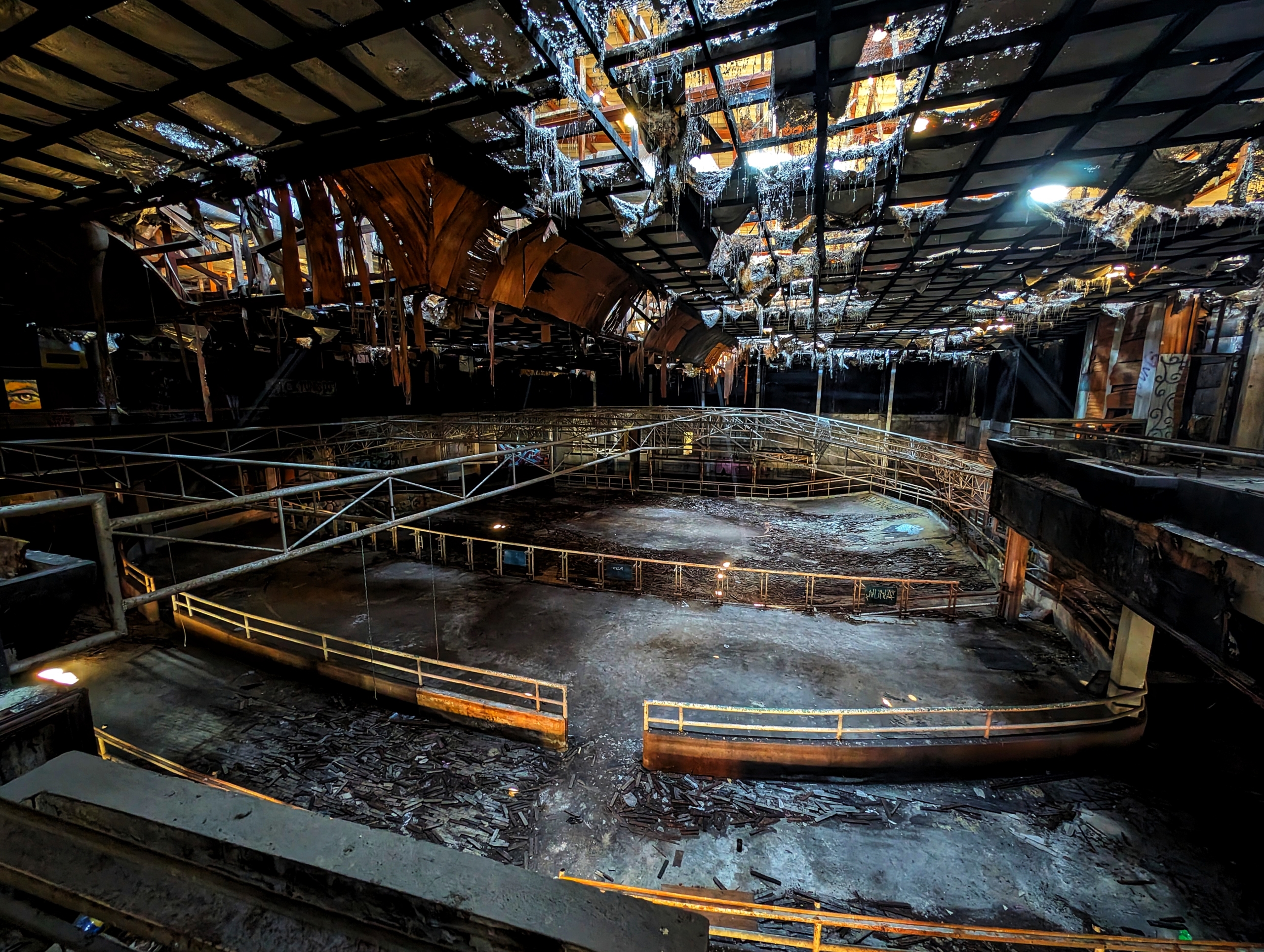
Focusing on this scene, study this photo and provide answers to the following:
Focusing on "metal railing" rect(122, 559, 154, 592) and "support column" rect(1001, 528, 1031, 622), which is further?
"metal railing" rect(122, 559, 154, 592)

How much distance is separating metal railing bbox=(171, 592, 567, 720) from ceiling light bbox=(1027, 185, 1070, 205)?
1047 cm

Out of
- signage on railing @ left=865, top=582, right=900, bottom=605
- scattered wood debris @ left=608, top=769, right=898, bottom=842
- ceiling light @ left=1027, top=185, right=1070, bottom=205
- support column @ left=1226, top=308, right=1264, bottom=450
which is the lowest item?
scattered wood debris @ left=608, top=769, right=898, bottom=842

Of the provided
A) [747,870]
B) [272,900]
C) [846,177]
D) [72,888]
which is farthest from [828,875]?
[846,177]

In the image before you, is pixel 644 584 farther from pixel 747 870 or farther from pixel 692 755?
pixel 747 870

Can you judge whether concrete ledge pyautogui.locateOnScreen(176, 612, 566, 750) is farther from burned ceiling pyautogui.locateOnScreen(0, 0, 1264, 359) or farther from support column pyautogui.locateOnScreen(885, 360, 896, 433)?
support column pyautogui.locateOnScreen(885, 360, 896, 433)

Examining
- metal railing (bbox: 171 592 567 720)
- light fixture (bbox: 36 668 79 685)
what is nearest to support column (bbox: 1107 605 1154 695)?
metal railing (bbox: 171 592 567 720)

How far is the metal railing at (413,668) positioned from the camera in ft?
26.4

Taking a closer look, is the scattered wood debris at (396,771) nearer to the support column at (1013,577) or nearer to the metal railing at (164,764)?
the metal railing at (164,764)

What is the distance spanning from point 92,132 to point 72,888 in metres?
6.95

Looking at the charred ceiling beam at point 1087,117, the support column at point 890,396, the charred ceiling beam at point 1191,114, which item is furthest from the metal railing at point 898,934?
the support column at point 890,396

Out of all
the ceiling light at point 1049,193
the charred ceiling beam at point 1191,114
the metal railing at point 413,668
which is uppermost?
the ceiling light at point 1049,193

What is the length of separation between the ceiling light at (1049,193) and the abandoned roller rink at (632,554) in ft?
0.24

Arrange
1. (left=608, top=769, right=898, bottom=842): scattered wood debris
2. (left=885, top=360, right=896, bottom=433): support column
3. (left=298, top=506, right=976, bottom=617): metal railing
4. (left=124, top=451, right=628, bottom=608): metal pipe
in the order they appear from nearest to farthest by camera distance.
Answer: (left=124, top=451, right=628, bottom=608): metal pipe < (left=608, top=769, right=898, bottom=842): scattered wood debris < (left=298, top=506, right=976, bottom=617): metal railing < (left=885, top=360, right=896, bottom=433): support column

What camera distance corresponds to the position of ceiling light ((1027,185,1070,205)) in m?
6.82
